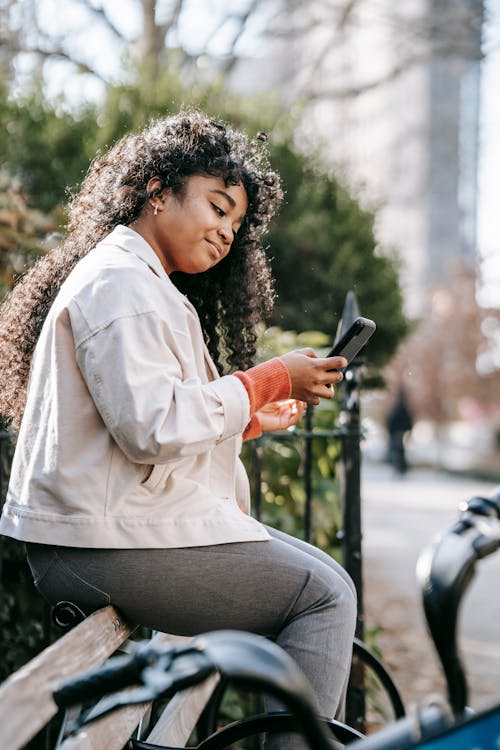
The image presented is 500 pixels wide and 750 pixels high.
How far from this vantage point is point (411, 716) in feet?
3.77

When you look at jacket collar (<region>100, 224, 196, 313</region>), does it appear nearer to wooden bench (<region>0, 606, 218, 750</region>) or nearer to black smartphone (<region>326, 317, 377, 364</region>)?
black smartphone (<region>326, 317, 377, 364</region>)

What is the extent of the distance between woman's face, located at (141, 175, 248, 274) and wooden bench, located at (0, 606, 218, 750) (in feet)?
2.52

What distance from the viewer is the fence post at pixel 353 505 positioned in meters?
3.10

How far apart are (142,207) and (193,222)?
16 centimetres

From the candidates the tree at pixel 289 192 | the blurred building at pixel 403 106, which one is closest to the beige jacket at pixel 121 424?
the tree at pixel 289 192

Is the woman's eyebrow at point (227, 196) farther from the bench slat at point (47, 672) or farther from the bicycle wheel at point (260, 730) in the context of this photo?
the bicycle wheel at point (260, 730)

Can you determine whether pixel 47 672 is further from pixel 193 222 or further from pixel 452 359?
pixel 452 359

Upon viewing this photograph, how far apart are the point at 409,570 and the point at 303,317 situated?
258cm

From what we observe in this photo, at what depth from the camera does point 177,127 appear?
2057 millimetres

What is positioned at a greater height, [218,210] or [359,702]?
[218,210]

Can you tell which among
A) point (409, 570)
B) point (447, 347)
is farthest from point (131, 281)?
point (447, 347)

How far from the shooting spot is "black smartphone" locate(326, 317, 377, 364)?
193cm

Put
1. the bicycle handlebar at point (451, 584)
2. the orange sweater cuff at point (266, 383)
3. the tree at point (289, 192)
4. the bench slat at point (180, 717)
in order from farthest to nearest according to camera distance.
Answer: the tree at point (289, 192) < the bench slat at point (180, 717) < the orange sweater cuff at point (266, 383) < the bicycle handlebar at point (451, 584)

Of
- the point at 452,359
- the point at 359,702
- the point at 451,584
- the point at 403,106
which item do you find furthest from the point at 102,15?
the point at 403,106
